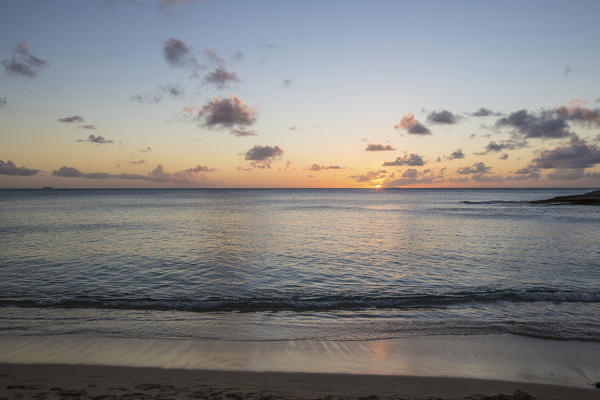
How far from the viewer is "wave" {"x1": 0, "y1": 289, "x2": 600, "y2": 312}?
12484 mm

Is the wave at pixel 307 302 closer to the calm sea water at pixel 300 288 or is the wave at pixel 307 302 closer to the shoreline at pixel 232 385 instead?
the calm sea water at pixel 300 288

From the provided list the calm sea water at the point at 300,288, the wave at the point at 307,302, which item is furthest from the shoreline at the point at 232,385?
the wave at the point at 307,302

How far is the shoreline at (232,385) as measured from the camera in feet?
21.3

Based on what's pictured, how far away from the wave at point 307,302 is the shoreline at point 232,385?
490 cm

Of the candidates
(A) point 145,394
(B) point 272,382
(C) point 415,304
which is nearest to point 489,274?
(C) point 415,304

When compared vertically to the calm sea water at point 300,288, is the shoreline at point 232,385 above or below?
above

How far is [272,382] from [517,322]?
27.7ft

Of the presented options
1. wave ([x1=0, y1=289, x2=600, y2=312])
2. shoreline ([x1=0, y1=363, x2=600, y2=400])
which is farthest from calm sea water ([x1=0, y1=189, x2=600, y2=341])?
shoreline ([x1=0, y1=363, x2=600, y2=400])

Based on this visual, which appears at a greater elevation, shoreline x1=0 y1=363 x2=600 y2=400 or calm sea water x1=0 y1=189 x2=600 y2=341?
shoreline x1=0 y1=363 x2=600 y2=400

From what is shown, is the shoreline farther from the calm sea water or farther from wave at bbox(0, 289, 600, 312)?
wave at bbox(0, 289, 600, 312)

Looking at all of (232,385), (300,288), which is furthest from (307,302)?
(232,385)

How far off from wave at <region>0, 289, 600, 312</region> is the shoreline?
16.1 feet

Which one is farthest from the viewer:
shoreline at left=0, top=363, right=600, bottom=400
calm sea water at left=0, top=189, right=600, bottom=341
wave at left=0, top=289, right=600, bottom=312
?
wave at left=0, top=289, right=600, bottom=312

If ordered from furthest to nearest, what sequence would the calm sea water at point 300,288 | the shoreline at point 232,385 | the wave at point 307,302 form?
the wave at point 307,302 → the calm sea water at point 300,288 → the shoreline at point 232,385
